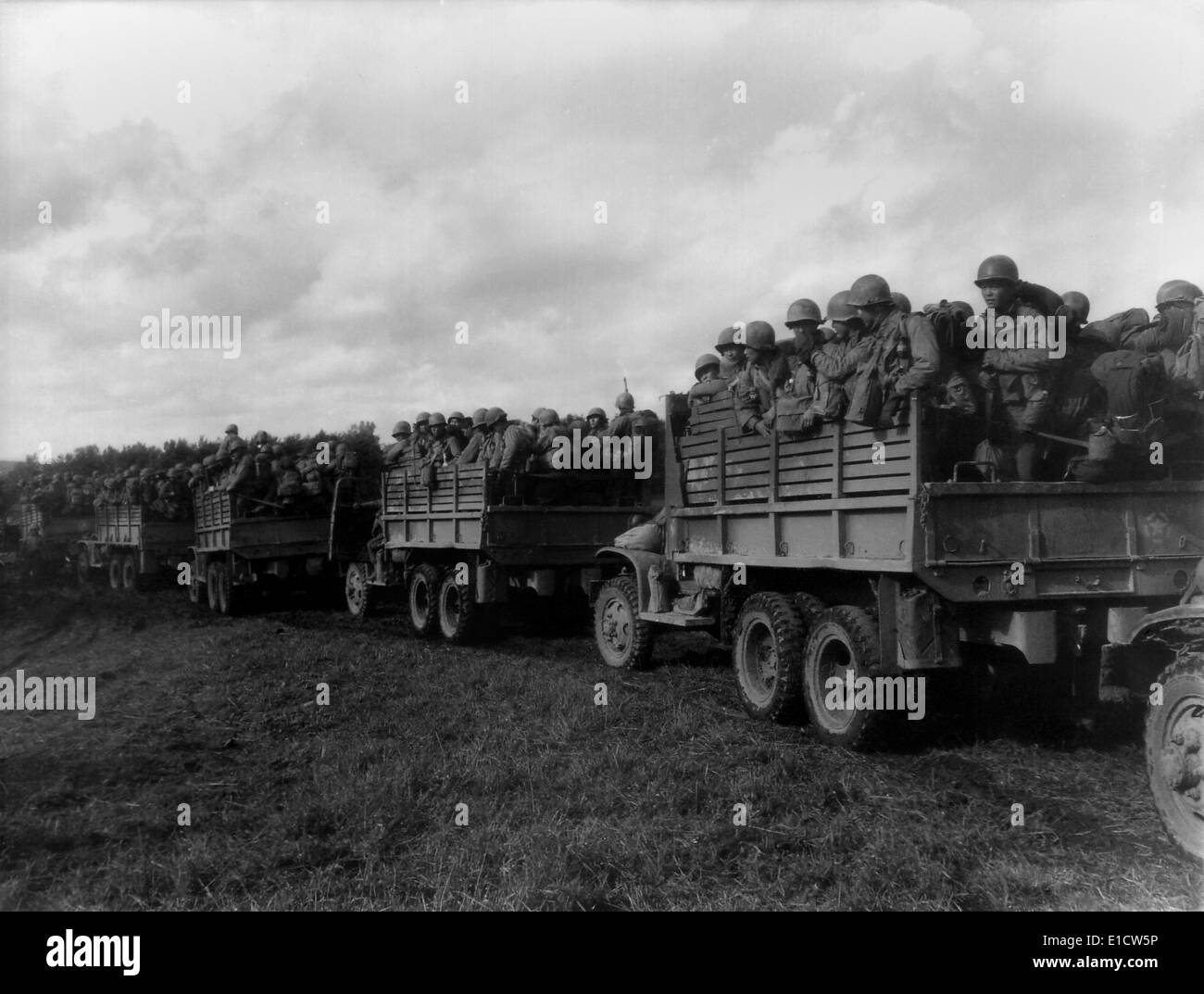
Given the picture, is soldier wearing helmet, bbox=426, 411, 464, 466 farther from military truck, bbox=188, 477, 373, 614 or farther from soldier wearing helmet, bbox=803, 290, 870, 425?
soldier wearing helmet, bbox=803, 290, 870, 425

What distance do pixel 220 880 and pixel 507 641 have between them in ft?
25.2

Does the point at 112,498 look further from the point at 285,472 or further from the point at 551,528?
the point at 551,528

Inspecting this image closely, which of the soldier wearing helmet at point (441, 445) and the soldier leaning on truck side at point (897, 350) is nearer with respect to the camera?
the soldier leaning on truck side at point (897, 350)

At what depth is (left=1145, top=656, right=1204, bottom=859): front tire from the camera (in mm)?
4250

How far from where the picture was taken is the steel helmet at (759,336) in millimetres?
8305

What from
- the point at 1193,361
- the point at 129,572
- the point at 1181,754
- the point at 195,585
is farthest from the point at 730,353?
the point at 129,572

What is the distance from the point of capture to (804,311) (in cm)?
788

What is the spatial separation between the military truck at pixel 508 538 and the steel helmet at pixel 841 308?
470cm

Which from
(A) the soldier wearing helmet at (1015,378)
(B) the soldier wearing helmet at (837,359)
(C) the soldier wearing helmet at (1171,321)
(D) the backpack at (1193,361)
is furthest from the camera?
(B) the soldier wearing helmet at (837,359)

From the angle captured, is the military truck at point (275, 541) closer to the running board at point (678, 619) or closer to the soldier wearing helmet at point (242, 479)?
the soldier wearing helmet at point (242, 479)

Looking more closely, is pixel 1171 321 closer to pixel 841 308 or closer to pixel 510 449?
pixel 841 308

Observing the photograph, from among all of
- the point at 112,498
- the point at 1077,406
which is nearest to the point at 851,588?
the point at 1077,406

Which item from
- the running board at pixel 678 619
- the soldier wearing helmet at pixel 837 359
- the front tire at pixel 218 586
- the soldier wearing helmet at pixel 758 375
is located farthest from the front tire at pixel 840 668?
the front tire at pixel 218 586

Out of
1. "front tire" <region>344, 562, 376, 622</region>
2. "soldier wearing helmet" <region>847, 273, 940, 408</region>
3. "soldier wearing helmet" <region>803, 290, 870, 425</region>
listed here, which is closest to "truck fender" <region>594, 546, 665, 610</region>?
"soldier wearing helmet" <region>803, 290, 870, 425</region>
